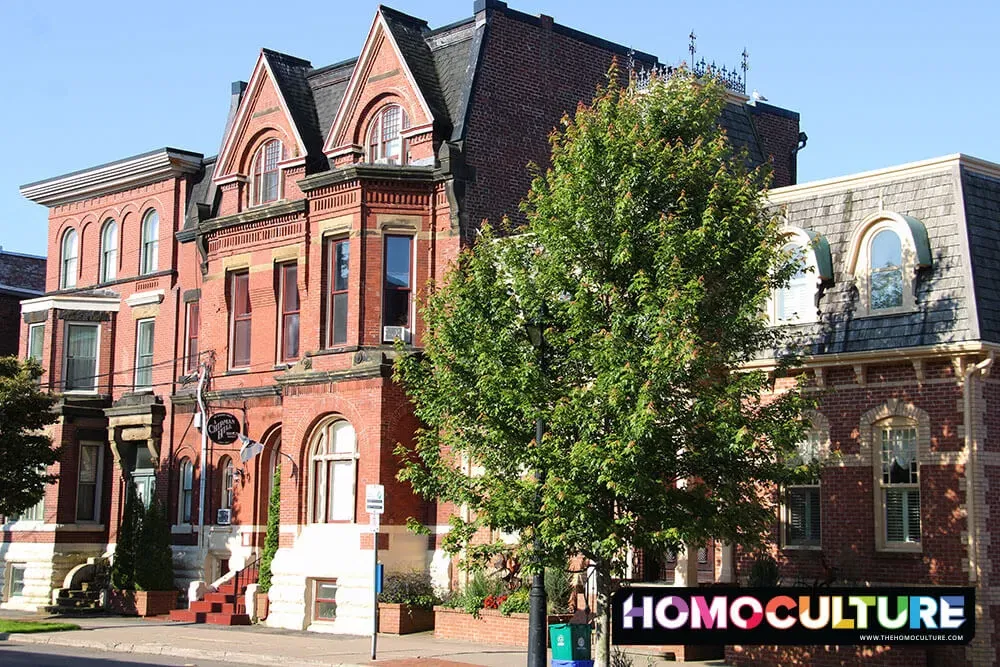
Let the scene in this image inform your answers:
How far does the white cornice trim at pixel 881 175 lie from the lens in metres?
22.9

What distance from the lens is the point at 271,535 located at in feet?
109

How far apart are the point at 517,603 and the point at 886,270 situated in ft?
28.5

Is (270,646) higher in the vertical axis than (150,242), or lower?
lower

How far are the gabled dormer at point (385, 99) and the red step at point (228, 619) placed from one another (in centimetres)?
1122

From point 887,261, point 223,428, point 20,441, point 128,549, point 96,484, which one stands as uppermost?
point 887,261

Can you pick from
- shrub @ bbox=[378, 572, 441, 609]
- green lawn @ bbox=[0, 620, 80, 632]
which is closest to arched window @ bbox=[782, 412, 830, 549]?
shrub @ bbox=[378, 572, 441, 609]

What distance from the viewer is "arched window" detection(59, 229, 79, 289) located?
4247cm

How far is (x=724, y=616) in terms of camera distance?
1686 cm

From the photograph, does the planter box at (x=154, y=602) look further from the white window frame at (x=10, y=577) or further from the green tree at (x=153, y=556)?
the white window frame at (x=10, y=577)

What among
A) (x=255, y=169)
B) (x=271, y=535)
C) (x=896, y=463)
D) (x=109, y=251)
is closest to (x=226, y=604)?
(x=271, y=535)

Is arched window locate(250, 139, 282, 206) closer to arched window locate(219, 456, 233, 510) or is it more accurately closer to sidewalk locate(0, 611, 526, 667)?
arched window locate(219, 456, 233, 510)

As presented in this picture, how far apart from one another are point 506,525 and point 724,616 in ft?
14.8

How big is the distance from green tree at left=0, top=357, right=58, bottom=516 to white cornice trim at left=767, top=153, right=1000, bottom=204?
2029cm

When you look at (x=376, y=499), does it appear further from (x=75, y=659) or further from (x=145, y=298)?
(x=145, y=298)
